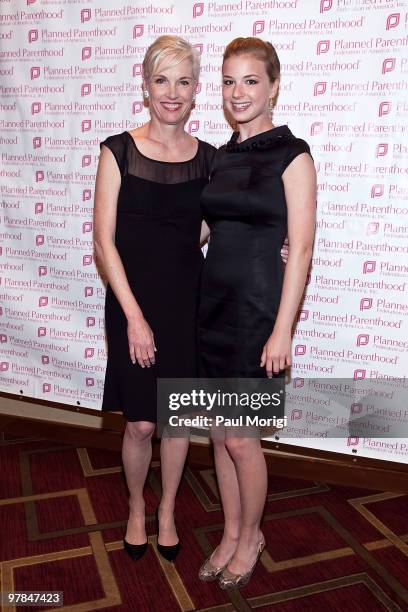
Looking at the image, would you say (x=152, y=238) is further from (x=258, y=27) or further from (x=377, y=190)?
(x=258, y=27)

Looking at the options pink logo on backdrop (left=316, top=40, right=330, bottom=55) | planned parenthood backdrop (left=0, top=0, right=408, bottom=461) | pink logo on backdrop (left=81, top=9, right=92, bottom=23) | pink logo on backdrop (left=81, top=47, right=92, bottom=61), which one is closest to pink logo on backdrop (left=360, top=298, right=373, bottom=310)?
planned parenthood backdrop (left=0, top=0, right=408, bottom=461)

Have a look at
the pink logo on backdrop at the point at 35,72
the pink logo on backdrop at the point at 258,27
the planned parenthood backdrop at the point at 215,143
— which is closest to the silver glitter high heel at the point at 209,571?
the planned parenthood backdrop at the point at 215,143

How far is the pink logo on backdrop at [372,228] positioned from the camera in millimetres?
2803

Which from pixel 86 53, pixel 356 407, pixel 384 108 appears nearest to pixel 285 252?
pixel 384 108

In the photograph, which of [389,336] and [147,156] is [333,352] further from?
[147,156]

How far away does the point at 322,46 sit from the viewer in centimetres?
272

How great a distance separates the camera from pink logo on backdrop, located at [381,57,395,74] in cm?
262

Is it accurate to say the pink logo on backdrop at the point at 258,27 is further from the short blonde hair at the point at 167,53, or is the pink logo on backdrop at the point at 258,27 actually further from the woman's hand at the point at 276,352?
the woman's hand at the point at 276,352

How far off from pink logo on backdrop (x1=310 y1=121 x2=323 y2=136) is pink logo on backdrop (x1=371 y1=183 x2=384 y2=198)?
38cm

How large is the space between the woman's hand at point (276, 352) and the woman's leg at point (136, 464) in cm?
58

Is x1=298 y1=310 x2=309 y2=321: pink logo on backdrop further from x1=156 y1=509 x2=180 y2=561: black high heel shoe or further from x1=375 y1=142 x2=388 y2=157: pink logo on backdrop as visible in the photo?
x1=156 y1=509 x2=180 y2=561: black high heel shoe

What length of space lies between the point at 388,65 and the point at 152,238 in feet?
4.62

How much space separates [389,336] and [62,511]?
6.09 ft

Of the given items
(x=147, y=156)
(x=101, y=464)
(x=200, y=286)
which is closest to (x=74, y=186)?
(x=147, y=156)
